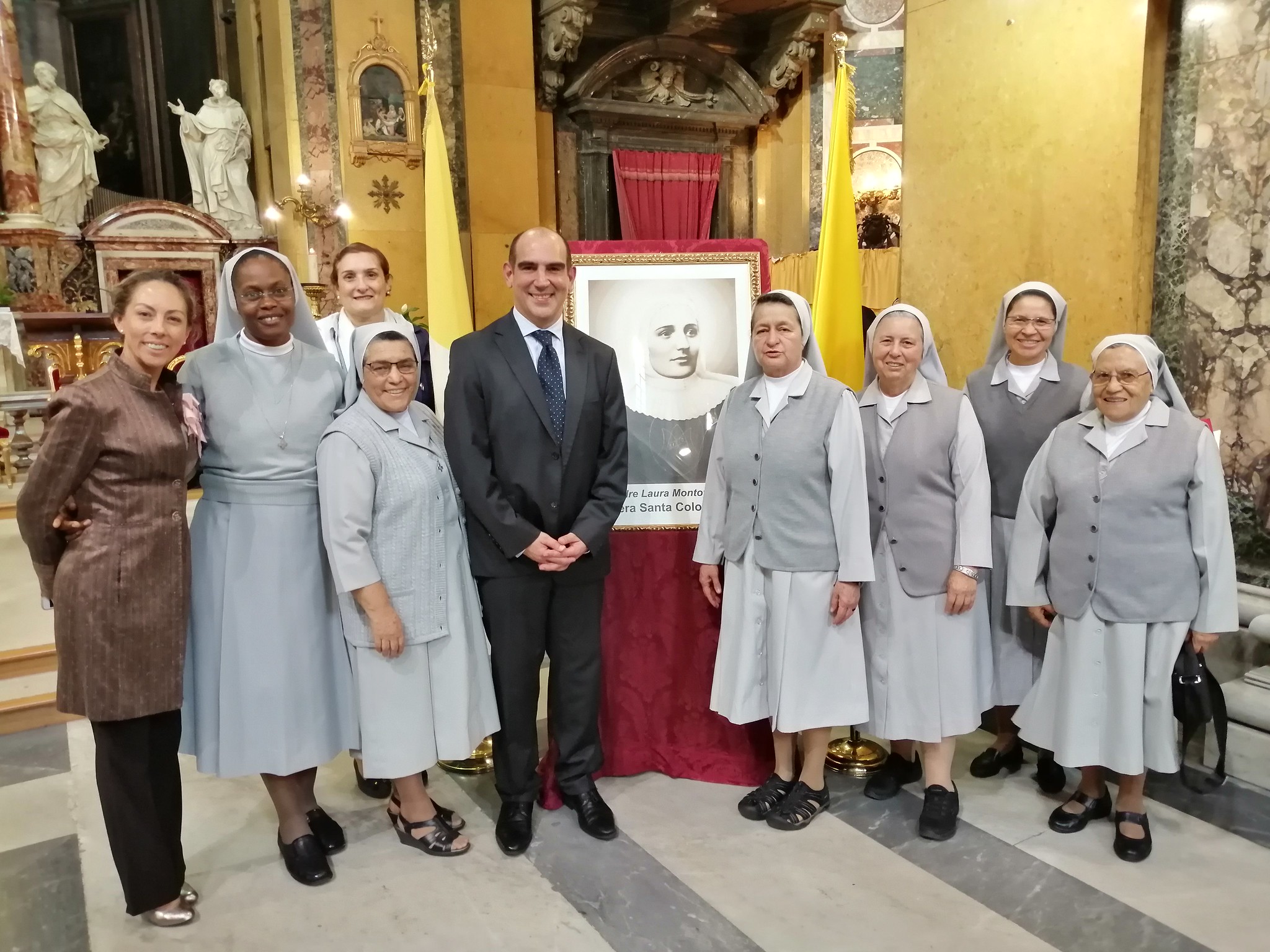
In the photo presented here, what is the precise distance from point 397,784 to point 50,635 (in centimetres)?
228

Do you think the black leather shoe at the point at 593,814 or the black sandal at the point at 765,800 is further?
the black sandal at the point at 765,800

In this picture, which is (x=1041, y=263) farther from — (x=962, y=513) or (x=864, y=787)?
(x=864, y=787)

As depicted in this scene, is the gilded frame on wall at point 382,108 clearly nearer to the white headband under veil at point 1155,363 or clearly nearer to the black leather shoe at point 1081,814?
the white headband under veil at point 1155,363

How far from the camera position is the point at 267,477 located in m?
2.40

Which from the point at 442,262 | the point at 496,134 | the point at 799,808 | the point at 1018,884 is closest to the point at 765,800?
the point at 799,808

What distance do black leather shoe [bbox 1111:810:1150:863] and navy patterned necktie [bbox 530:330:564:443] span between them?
1965 mm

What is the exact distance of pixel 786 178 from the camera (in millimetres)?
10695

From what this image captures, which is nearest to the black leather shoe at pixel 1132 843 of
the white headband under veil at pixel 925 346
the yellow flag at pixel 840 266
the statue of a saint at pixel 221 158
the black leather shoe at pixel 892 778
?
the black leather shoe at pixel 892 778

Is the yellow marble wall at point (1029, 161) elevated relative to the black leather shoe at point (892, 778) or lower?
elevated

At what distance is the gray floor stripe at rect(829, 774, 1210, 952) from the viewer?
2.27 metres

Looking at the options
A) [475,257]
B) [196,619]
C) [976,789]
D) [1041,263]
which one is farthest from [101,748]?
[475,257]

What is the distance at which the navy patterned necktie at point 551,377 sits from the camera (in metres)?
2.67

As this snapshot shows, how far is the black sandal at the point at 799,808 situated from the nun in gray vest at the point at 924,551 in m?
0.29

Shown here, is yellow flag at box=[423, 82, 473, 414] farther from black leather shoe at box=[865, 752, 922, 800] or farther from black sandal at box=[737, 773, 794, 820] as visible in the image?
black leather shoe at box=[865, 752, 922, 800]
